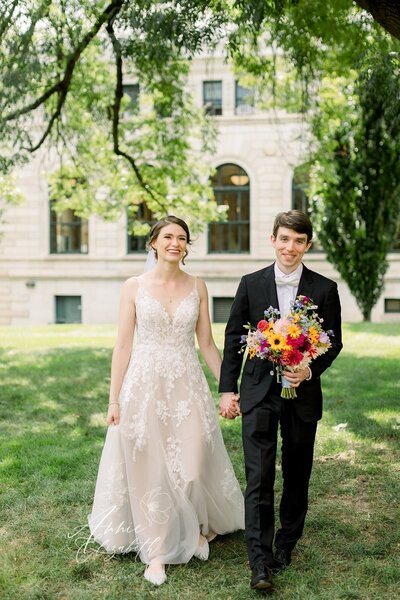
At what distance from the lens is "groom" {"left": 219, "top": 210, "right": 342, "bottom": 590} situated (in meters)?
4.38

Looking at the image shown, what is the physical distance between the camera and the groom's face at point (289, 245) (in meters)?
4.43

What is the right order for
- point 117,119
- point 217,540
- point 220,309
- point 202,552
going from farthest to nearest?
point 220,309
point 117,119
point 217,540
point 202,552

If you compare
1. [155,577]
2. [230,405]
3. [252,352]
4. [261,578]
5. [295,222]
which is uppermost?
[295,222]

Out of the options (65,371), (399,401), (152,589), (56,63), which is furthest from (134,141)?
(152,589)

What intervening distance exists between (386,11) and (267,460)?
3.81 metres

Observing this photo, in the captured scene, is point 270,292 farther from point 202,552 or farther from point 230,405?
point 202,552

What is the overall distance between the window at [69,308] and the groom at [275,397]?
2627 centimetres

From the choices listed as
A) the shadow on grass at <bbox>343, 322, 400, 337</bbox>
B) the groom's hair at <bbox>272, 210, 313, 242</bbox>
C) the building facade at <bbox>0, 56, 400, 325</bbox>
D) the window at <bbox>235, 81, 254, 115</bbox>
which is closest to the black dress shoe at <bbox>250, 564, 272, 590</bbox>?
the groom's hair at <bbox>272, 210, 313, 242</bbox>

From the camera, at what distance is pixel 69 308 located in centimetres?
3045

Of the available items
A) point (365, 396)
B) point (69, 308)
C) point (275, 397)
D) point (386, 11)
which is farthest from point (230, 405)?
point (69, 308)

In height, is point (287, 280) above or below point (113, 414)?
above

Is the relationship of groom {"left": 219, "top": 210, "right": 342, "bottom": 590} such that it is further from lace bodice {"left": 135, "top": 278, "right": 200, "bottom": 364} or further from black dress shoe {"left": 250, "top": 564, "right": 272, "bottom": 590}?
lace bodice {"left": 135, "top": 278, "right": 200, "bottom": 364}

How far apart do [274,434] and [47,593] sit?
5.57 ft

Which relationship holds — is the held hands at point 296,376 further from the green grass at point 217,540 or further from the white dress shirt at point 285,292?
the green grass at point 217,540
